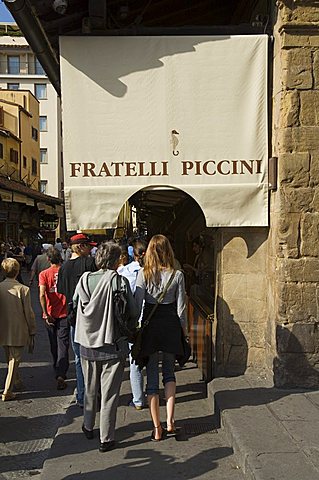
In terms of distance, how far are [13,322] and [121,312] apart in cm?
224

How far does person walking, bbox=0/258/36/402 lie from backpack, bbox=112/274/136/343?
2.14 m

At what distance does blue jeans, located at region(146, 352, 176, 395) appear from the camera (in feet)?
15.5

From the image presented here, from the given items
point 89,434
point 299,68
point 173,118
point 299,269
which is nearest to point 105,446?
point 89,434

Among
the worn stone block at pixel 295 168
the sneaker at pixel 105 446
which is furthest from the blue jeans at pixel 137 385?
the worn stone block at pixel 295 168

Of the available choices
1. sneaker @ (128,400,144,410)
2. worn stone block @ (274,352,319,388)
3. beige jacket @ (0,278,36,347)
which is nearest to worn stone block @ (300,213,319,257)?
worn stone block @ (274,352,319,388)

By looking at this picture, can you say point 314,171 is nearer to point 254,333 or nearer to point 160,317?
point 254,333

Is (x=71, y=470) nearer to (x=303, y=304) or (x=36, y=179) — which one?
(x=303, y=304)

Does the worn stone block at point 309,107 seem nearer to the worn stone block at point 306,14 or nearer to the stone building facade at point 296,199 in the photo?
the stone building facade at point 296,199

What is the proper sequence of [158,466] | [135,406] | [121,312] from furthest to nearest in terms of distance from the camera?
1. [135,406]
2. [121,312]
3. [158,466]

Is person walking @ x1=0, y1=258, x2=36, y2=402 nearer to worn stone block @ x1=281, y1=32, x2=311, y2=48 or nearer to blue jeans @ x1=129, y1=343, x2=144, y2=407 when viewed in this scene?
blue jeans @ x1=129, y1=343, x2=144, y2=407

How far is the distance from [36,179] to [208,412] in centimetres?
3769

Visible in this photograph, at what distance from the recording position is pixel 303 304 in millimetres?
5371

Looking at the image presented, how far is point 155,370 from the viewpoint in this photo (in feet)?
15.7

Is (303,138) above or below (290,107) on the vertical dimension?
below
